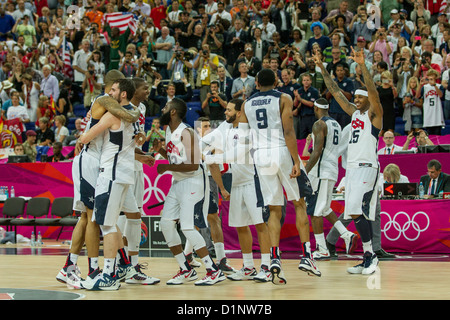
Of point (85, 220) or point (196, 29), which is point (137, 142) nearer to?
point (85, 220)

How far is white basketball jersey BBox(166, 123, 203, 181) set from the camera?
29.0ft

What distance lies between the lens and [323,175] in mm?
12141

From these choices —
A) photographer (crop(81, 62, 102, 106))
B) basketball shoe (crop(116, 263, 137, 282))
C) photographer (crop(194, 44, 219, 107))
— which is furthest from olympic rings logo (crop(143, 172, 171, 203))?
basketball shoe (crop(116, 263, 137, 282))

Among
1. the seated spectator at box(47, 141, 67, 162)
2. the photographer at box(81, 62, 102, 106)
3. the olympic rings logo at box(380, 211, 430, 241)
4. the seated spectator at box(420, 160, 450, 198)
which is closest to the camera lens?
the olympic rings logo at box(380, 211, 430, 241)

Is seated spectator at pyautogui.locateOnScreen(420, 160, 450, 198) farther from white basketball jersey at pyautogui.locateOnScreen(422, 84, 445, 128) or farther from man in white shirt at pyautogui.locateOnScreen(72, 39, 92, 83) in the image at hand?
man in white shirt at pyautogui.locateOnScreen(72, 39, 92, 83)

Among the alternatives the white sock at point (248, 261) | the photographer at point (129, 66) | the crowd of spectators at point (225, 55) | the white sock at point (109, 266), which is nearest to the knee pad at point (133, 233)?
the white sock at point (109, 266)

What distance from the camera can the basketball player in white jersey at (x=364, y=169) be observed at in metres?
9.54

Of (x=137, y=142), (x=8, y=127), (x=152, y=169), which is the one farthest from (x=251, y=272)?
(x=8, y=127)

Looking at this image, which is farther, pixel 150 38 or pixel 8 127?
pixel 150 38

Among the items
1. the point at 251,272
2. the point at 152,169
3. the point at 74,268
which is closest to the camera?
the point at 74,268

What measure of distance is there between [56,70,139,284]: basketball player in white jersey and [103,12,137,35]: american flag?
1508 cm

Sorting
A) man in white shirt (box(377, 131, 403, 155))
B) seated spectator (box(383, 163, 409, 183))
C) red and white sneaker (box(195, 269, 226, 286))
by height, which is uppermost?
man in white shirt (box(377, 131, 403, 155))
